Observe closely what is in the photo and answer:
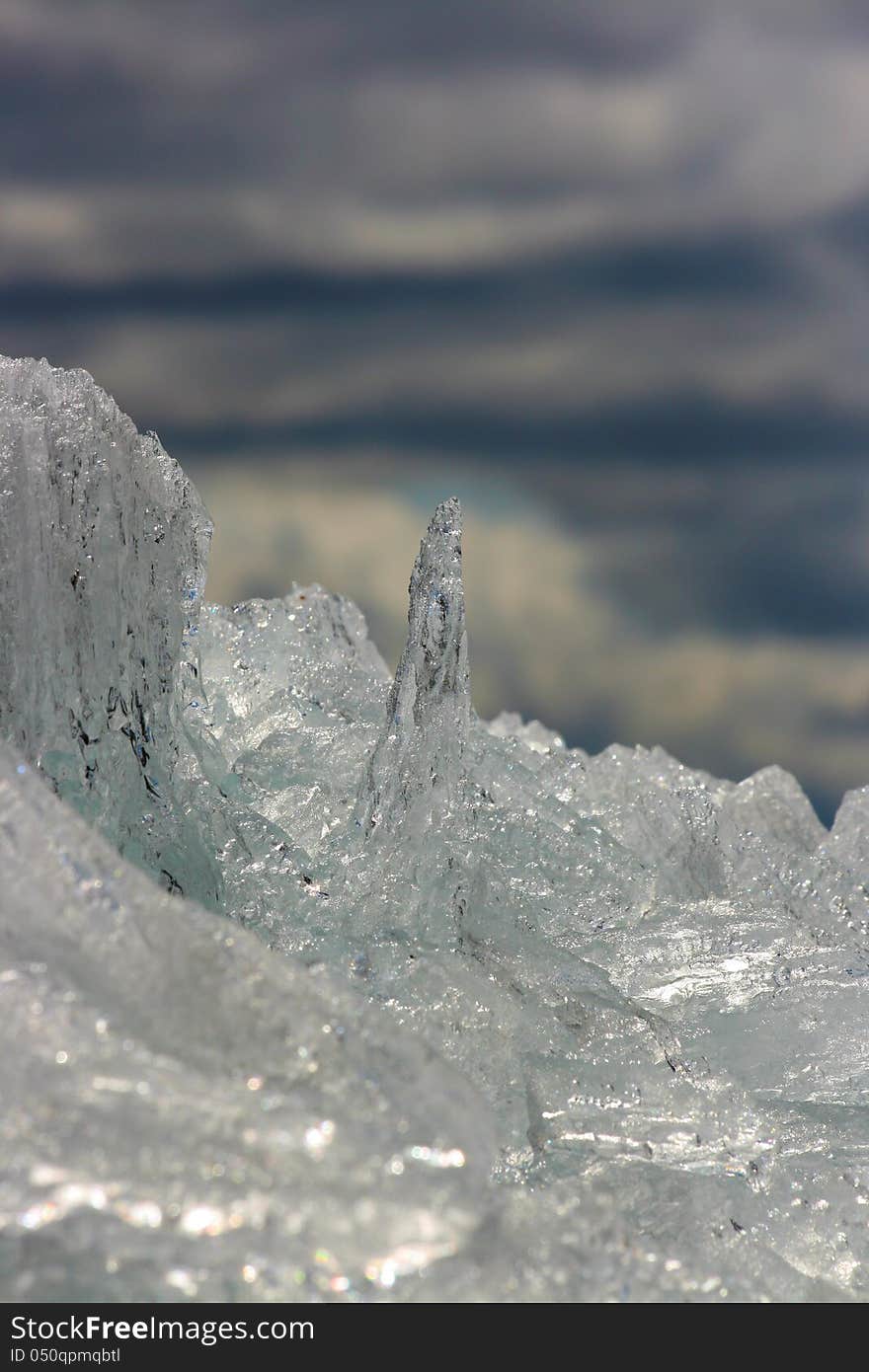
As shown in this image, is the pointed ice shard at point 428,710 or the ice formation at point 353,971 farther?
the pointed ice shard at point 428,710

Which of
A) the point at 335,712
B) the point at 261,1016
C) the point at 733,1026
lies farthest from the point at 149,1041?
the point at 335,712

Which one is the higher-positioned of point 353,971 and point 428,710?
point 428,710

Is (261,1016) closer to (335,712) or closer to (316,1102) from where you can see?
(316,1102)

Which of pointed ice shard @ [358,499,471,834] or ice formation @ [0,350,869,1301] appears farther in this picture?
pointed ice shard @ [358,499,471,834]

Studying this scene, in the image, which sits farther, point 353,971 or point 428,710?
point 428,710
